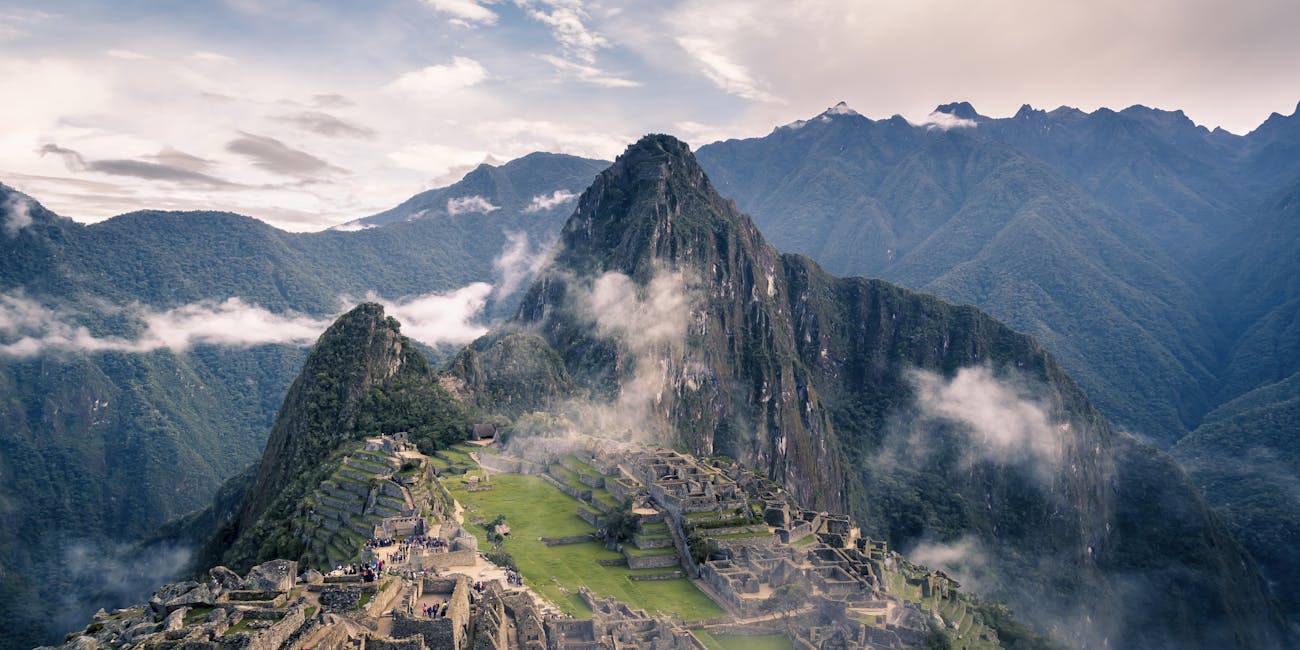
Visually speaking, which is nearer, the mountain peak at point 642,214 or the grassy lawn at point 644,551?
the grassy lawn at point 644,551

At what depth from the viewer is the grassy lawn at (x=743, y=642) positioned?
41.7 metres

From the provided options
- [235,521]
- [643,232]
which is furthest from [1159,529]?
[235,521]

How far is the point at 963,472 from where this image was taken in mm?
190500

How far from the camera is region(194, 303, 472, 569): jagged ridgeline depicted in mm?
74750

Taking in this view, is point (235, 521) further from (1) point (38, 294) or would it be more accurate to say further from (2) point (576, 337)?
(1) point (38, 294)

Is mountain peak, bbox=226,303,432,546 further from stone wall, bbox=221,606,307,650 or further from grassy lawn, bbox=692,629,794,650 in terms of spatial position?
stone wall, bbox=221,606,307,650

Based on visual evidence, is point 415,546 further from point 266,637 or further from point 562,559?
point 266,637

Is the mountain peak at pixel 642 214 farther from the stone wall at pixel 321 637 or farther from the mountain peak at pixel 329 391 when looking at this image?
the stone wall at pixel 321 637

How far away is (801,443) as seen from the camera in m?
176

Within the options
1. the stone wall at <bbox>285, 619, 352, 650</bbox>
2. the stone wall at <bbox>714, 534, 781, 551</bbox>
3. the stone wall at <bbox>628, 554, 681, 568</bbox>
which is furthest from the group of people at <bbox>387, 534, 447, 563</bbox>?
the stone wall at <bbox>285, 619, 352, 650</bbox>

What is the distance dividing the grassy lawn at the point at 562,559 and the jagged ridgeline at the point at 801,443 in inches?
2073

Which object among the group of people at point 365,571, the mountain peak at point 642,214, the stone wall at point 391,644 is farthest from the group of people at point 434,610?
the mountain peak at point 642,214

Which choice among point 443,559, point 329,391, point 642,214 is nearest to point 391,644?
point 443,559

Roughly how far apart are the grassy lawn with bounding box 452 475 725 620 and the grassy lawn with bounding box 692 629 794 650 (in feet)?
5.53
